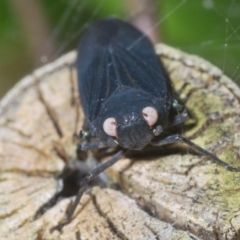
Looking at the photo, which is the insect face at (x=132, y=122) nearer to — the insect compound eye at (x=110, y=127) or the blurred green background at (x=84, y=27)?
the insect compound eye at (x=110, y=127)

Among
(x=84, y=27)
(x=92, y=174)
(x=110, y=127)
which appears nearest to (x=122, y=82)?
(x=110, y=127)

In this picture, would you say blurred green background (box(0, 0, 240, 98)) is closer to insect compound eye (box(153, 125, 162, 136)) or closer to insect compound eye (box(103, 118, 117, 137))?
insect compound eye (box(153, 125, 162, 136))

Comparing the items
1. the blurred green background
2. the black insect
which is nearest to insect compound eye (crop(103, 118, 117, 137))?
the black insect

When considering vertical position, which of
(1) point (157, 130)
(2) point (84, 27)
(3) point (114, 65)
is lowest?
(1) point (157, 130)

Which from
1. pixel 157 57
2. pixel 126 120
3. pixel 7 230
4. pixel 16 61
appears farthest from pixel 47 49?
pixel 7 230

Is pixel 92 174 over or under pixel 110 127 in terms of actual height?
under

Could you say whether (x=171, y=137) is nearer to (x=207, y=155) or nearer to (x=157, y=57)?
(x=207, y=155)

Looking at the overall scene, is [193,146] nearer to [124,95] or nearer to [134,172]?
[134,172]

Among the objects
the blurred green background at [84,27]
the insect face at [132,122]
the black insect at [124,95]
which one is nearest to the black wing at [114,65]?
the black insect at [124,95]

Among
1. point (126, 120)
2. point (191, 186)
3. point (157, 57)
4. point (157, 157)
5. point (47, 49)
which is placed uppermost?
point (47, 49)
